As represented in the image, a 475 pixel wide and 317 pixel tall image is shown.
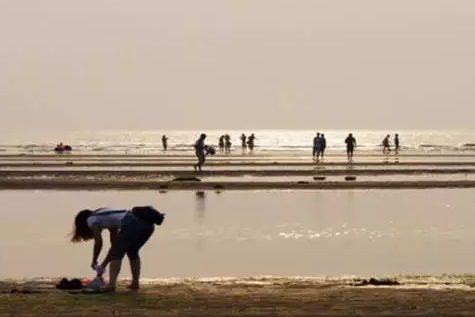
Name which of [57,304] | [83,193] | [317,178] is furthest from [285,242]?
[317,178]

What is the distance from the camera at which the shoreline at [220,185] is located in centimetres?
3488

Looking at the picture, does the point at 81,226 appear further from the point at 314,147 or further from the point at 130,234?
the point at 314,147

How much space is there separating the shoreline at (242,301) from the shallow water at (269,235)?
2.00 metres

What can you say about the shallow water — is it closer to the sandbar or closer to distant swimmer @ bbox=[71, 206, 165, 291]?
distant swimmer @ bbox=[71, 206, 165, 291]

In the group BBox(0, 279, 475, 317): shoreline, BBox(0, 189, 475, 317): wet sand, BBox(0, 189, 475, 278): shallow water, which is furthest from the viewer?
BBox(0, 189, 475, 278): shallow water

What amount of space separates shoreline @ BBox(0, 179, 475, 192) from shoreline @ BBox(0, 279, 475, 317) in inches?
837

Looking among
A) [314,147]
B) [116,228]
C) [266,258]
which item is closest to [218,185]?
[266,258]

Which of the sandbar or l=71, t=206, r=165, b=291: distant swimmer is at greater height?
l=71, t=206, r=165, b=291: distant swimmer

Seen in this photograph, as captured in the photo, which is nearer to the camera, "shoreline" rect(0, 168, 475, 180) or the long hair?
the long hair

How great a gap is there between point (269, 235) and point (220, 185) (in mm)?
15583

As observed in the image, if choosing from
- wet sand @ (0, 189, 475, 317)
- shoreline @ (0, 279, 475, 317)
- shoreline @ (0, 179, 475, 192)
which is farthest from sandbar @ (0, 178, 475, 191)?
shoreline @ (0, 279, 475, 317)

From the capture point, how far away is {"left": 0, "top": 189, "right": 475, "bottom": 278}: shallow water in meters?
15.5

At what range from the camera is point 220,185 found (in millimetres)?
35219

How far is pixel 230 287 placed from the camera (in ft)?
42.5
